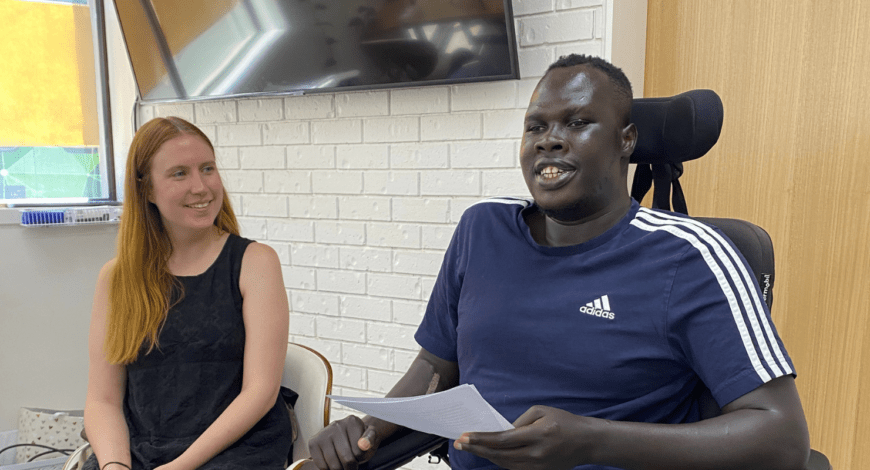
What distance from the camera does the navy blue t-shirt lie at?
0.94 metres

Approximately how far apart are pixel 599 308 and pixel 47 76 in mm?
2741

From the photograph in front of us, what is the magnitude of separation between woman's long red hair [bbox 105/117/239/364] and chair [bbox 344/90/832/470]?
66 centimetres

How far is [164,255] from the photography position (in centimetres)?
156

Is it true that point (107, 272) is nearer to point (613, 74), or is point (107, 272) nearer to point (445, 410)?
point (445, 410)

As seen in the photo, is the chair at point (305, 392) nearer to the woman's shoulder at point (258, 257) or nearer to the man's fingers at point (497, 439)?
the woman's shoulder at point (258, 257)

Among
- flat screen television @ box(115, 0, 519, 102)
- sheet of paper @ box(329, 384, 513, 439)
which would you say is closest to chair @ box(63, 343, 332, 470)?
sheet of paper @ box(329, 384, 513, 439)

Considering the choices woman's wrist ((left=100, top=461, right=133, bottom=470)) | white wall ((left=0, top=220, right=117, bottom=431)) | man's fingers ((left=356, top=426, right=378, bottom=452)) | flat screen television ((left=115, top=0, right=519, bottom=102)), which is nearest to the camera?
man's fingers ((left=356, top=426, right=378, bottom=452))

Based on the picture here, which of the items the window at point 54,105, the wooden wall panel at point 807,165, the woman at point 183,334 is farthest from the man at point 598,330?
the window at point 54,105

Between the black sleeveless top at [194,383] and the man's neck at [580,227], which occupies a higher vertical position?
the man's neck at [580,227]

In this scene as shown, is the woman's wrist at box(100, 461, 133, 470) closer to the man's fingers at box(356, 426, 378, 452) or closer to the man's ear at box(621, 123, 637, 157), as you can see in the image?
the man's fingers at box(356, 426, 378, 452)

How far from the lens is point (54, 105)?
284 centimetres

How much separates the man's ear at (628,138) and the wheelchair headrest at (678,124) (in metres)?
0.05

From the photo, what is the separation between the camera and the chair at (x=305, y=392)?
143 cm

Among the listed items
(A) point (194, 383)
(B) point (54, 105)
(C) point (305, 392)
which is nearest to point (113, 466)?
(A) point (194, 383)
